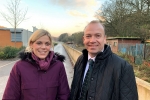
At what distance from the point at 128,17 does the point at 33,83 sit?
25.3 meters

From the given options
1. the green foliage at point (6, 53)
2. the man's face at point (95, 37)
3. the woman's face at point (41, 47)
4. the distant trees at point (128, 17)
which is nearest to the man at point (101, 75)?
the man's face at point (95, 37)

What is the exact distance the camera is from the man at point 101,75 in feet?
6.16

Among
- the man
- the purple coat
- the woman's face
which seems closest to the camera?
the man

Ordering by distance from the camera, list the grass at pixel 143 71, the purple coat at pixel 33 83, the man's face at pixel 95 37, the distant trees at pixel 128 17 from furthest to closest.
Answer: the distant trees at pixel 128 17 < the grass at pixel 143 71 < the purple coat at pixel 33 83 < the man's face at pixel 95 37

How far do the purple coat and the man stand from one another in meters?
0.21

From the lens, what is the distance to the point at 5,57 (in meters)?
20.8

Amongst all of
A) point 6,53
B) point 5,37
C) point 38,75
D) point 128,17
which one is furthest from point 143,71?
point 5,37

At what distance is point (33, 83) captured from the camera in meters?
2.22

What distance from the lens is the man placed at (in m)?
1.88

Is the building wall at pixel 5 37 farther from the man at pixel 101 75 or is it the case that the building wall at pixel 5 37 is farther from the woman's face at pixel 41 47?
the man at pixel 101 75

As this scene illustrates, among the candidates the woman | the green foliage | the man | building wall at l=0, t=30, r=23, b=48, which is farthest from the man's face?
building wall at l=0, t=30, r=23, b=48

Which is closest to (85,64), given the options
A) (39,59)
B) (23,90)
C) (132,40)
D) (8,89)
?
(39,59)

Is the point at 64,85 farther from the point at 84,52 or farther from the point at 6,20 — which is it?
→ the point at 6,20

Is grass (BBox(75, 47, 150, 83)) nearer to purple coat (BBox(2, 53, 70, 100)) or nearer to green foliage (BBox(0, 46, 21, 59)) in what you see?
purple coat (BBox(2, 53, 70, 100))
